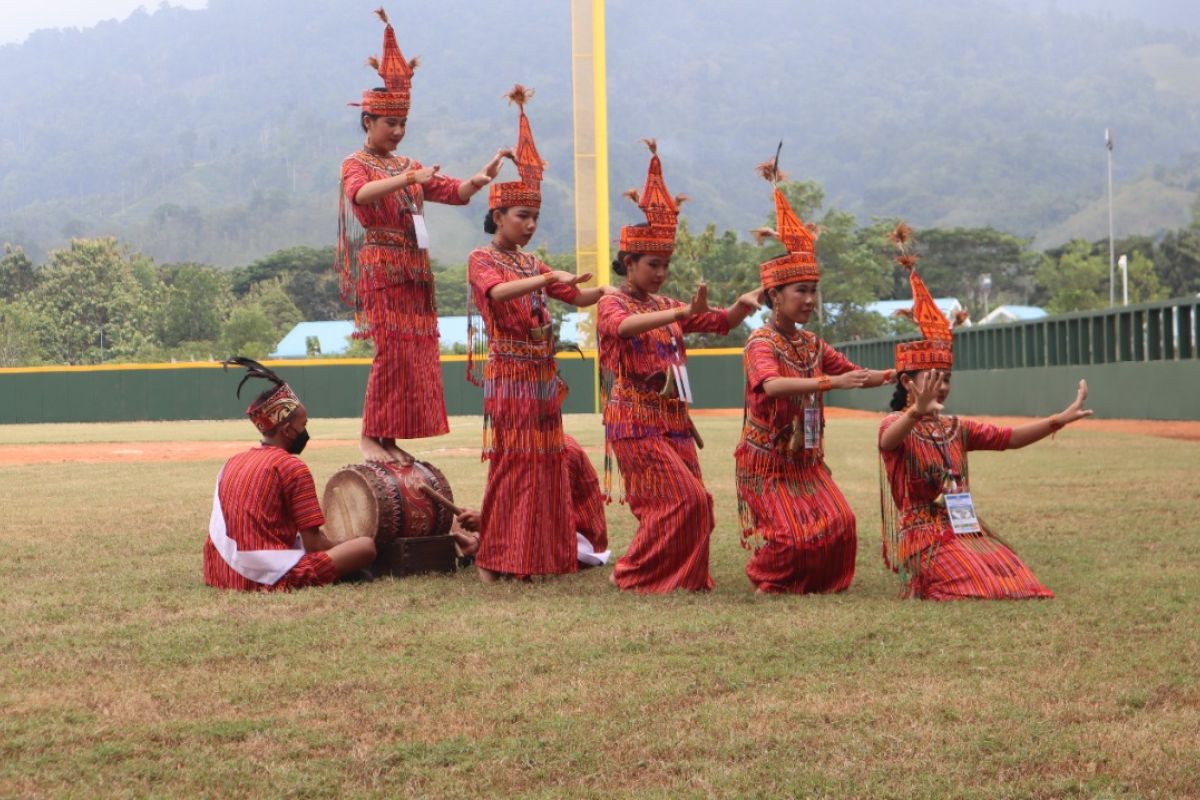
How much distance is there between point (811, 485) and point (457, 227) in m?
148

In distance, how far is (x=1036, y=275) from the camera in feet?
276

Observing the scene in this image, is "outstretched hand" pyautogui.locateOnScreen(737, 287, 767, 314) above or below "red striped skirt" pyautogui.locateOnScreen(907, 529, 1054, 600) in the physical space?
above

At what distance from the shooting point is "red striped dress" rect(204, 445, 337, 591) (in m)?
6.59

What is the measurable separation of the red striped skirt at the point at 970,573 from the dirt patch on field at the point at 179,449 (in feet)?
37.1

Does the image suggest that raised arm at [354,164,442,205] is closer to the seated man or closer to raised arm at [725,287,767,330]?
the seated man

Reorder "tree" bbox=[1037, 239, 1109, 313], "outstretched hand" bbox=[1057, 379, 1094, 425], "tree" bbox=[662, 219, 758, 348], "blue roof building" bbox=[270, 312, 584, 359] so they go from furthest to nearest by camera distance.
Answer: "tree" bbox=[1037, 239, 1109, 313], "blue roof building" bbox=[270, 312, 584, 359], "tree" bbox=[662, 219, 758, 348], "outstretched hand" bbox=[1057, 379, 1094, 425]

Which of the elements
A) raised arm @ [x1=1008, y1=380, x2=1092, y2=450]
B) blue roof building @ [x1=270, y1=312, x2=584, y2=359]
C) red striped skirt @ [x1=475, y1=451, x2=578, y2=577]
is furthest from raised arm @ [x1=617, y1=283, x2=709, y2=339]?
blue roof building @ [x1=270, y1=312, x2=584, y2=359]

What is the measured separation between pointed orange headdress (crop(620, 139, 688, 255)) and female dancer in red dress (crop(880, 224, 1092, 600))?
1.01 m

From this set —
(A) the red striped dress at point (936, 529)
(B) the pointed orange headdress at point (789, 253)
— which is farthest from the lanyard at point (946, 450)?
(B) the pointed orange headdress at point (789, 253)

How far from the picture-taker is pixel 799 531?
248 inches

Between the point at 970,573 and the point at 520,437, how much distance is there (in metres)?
2.10

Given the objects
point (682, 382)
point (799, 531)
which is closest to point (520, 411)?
point (682, 382)

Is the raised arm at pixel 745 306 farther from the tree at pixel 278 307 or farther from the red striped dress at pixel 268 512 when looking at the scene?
the tree at pixel 278 307

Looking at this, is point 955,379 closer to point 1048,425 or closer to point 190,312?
point 1048,425
